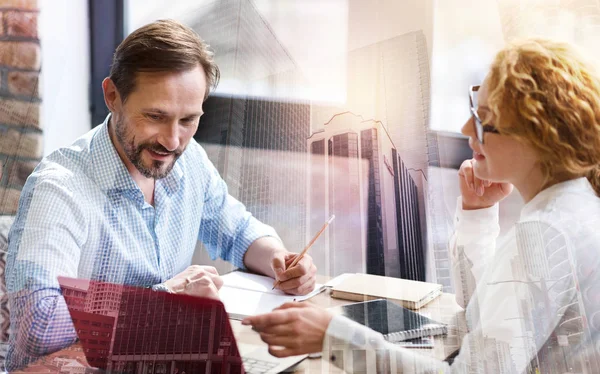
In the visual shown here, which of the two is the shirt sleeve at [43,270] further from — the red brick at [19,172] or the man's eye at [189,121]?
the man's eye at [189,121]

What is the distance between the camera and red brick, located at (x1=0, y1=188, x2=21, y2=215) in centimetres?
108

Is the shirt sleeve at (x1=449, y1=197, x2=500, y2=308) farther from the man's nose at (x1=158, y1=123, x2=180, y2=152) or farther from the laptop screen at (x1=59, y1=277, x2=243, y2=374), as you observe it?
the man's nose at (x1=158, y1=123, x2=180, y2=152)

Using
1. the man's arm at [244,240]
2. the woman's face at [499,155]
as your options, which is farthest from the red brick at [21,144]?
the woman's face at [499,155]

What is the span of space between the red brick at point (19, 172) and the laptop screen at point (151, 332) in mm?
257

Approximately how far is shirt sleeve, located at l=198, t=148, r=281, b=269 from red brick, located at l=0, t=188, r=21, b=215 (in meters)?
0.37

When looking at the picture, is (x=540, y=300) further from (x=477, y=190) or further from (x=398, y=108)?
(x=398, y=108)

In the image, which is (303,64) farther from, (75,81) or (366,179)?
(75,81)

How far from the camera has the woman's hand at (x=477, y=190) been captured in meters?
1.08

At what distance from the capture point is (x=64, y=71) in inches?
44.2

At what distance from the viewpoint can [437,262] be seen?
109cm

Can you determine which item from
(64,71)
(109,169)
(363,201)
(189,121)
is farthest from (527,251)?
(64,71)

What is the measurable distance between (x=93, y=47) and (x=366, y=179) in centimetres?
59

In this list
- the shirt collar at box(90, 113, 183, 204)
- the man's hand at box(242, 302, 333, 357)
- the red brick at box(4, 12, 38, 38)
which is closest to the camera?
the man's hand at box(242, 302, 333, 357)

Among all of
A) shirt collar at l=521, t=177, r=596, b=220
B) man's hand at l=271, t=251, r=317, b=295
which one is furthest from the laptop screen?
shirt collar at l=521, t=177, r=596, b=220
